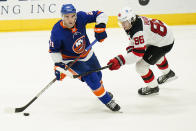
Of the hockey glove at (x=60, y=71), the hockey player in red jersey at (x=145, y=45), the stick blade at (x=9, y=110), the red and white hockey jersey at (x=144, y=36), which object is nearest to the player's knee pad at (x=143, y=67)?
the hockey player in red jersey at (x=145, y=45)

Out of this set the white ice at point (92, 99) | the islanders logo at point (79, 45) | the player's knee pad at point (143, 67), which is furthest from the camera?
the player's knee pad at point (143, 67)

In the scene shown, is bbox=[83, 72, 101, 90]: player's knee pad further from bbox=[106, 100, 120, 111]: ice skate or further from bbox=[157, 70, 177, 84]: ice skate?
bbox=[157, 70, 177, 84]: ice skate

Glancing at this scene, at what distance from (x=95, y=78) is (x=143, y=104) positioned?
56 centimetres

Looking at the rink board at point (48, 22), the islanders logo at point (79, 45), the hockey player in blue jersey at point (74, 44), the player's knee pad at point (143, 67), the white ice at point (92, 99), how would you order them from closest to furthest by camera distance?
the white ice at point (92, 99), the hockey player in blue jersey at point (74, 44), the islanders logo at point (79, 45), the player's knee pad at point (143, 67), the rink board at point (48, 22)

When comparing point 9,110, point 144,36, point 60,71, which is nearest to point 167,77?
point 144,36

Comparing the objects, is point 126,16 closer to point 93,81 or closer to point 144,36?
point 144,36

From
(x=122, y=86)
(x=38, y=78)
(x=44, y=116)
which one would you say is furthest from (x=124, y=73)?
(x=44, y=116)

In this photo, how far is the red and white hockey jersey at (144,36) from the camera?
260 cm

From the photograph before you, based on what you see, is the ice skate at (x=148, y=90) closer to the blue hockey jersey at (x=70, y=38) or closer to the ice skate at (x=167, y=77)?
the ice skate at (x=167, y=77)

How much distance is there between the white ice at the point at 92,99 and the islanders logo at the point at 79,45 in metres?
0.54

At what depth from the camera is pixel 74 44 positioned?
2.62 m

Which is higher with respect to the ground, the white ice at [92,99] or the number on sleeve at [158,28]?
the number on sleeve at [158,28]

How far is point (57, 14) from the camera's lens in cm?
589

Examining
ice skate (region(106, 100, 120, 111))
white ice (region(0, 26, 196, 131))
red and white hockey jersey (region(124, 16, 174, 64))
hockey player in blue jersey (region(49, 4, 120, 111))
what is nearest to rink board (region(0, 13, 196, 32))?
white ice (region(0, 26, 196, 131))
